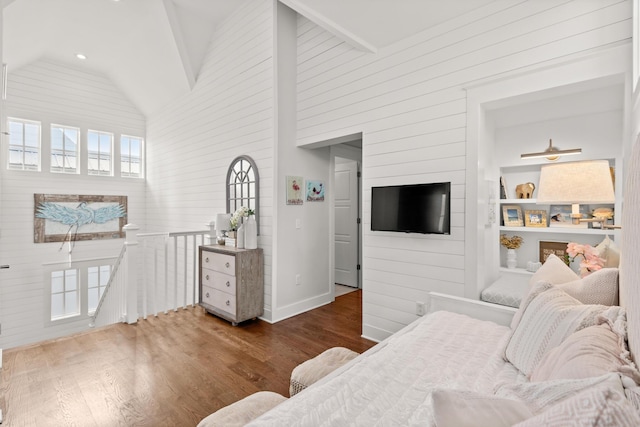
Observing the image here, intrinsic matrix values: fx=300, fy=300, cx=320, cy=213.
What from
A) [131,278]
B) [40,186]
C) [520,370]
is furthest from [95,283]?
[520,370]

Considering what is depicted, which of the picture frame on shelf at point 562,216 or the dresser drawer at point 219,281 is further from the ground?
the picture frame on shelf at point 562,216

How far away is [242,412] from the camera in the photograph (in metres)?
1.33

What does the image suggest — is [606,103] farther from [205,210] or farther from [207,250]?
[205,210]

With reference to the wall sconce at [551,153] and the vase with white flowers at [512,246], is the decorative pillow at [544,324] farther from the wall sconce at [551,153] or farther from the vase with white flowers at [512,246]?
the wall sconce at [551,153]

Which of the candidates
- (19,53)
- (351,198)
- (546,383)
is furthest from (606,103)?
(19,53)

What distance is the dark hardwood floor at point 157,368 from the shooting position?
79.4 inches

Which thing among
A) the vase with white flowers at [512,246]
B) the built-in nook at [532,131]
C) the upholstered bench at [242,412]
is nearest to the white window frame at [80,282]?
the upholstered bench at [242,412]

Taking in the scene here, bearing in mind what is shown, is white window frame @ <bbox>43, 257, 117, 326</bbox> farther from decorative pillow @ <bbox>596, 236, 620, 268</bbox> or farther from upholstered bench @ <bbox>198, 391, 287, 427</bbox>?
decorative pillow @ <bbox>596, 236, 620, 268</bbox>

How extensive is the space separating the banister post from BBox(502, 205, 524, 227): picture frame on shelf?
4083mm

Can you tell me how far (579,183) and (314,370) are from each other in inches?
73.8

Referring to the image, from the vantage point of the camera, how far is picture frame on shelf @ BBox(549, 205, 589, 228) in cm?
270

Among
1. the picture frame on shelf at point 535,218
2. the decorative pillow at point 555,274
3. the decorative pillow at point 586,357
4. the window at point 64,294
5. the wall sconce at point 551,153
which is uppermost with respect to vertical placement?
the wall sconce at point 551,153

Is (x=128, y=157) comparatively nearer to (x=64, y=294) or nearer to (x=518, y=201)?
→ (x=64, y=294)

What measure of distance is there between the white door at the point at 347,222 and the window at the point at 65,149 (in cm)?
528
